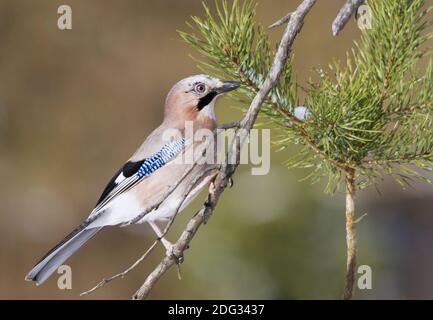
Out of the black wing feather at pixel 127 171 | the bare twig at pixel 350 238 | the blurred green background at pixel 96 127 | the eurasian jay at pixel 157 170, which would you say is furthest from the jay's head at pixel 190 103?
the blurred green background at pixel 96 127

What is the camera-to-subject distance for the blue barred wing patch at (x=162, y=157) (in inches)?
64.3

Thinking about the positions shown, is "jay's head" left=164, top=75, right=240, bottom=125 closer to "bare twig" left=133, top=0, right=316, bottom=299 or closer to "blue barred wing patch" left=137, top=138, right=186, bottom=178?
"blue barred wing patch" left=137, top=138, right=186, bottom=178

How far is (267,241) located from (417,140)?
0.99m

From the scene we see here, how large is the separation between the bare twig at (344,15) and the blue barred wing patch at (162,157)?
606 mm

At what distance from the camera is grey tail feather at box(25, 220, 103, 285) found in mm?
1444

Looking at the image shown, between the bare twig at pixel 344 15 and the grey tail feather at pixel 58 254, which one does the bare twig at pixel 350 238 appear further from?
the grey tail feather at pixel 58 254

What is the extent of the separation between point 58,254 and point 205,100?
0.46 meters

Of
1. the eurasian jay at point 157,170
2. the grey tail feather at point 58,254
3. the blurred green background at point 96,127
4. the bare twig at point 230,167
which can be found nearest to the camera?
the bare twig at point 230,167

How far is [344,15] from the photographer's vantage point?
1.09 m

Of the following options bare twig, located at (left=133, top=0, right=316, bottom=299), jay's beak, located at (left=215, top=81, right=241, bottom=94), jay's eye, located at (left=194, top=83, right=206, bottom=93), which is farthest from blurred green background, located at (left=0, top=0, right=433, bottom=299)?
bare twig, located at (left=133, top=0, right=316, bottom=299)

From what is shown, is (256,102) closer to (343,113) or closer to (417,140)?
(343,113)

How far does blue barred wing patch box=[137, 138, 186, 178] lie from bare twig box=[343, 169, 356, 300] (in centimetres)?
51

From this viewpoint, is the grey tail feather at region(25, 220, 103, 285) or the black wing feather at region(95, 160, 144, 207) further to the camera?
the black wing feather at region(95, 160, 144, 207)

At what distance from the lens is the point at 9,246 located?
337 cm
